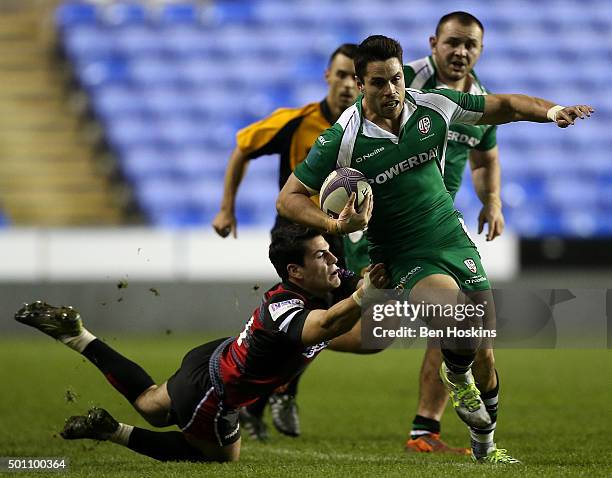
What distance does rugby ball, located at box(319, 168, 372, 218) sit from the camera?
16.9ft

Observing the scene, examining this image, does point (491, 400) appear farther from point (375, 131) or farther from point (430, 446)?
point (375, 131)

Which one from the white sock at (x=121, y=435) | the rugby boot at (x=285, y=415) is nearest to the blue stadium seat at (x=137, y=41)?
the rugby boot at (x=285, y=415)

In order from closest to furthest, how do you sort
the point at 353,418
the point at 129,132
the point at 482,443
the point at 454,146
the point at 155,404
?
1. the point at 482,443
2. the point at 155,404
3. the point at 454,146
4. the point at 353,418
5. the point at 129,132

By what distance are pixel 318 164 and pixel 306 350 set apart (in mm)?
906

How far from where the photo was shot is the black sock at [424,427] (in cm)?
642

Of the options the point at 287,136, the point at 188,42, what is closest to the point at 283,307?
the point at 287,136

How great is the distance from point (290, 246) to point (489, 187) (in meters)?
1.77

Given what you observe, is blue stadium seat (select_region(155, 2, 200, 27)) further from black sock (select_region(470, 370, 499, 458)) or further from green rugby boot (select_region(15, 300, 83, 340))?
black sock (select_region(470, 370, 499, 458))

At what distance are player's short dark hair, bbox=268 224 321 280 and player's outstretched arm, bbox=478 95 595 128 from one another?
3.33ft

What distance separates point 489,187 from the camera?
6.84m

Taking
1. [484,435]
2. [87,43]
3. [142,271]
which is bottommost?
[484,435]

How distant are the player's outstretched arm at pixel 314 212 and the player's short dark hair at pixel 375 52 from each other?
61cm

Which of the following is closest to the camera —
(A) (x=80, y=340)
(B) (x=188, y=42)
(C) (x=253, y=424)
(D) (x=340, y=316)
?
(D) (x=340, y=316)

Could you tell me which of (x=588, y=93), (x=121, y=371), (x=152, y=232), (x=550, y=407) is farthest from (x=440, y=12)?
(x=121, y=371)
